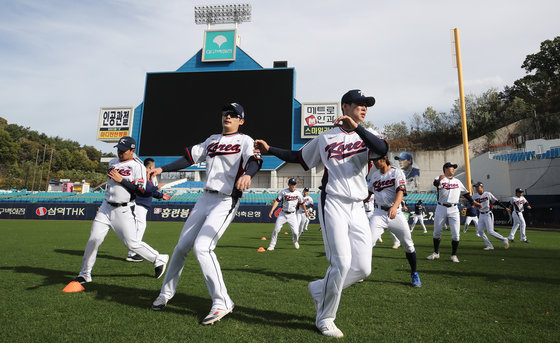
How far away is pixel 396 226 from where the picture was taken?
5.87 meters

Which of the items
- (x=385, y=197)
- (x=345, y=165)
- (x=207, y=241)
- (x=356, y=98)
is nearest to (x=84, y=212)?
(x=385, y=197)

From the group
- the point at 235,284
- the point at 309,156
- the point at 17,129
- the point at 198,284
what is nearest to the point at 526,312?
the point at 309,156

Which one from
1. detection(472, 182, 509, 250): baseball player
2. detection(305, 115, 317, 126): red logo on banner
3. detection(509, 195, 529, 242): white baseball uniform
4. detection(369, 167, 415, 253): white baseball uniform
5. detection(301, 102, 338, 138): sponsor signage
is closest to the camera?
detection(369, 167, 415, 253): white baseball uniform

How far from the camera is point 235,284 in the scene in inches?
202

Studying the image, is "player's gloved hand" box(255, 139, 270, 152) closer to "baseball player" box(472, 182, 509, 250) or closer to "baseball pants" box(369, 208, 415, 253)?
"baseball pants" box(369, 208, 415, 253)

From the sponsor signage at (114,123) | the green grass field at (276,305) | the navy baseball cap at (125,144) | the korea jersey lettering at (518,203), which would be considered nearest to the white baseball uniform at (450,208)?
the green grass field at (276,305)

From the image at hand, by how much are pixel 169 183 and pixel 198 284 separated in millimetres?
37639

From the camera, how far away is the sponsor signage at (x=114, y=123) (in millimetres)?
40406

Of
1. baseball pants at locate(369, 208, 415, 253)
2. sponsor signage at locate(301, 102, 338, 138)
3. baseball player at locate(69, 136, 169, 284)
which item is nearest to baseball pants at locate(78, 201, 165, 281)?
baseball player at locate(69, 136, 169, 284)

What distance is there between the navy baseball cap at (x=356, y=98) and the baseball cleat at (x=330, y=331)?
7.30 feet

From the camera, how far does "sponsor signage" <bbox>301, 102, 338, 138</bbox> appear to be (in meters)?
36.9

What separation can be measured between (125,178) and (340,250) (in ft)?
12.5

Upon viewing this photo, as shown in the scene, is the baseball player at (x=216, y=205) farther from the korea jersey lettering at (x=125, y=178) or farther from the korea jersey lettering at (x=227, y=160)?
the korea jersey lettering at (x=125, y=178)

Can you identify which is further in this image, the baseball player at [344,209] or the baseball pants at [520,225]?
the baseball pants at [520,225]
